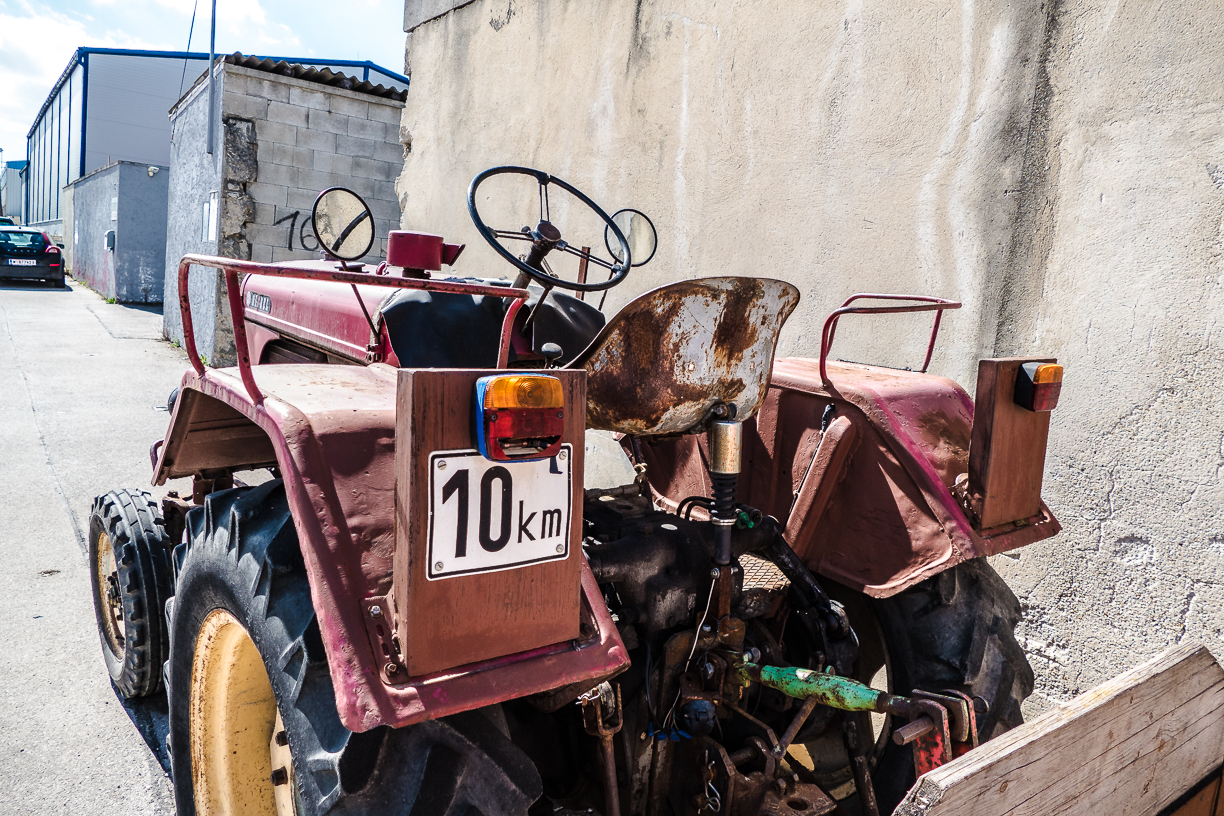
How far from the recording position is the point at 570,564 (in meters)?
1.25

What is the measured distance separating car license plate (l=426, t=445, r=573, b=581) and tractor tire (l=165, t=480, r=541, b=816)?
0.30 m

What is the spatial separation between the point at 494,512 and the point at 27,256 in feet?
67.2

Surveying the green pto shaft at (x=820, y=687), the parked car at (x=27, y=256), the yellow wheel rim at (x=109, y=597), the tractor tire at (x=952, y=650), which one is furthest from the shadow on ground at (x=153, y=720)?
the parked car at (x=27, y=256)

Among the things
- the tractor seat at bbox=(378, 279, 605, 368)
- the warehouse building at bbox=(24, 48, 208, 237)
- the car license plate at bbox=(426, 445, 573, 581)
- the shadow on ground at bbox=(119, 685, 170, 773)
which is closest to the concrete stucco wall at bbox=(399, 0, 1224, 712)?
the tractor seat at bbox=(378, 279, 605, 368)

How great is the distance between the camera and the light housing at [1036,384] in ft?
5.81

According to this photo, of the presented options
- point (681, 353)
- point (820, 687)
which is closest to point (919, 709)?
point (820, 687)

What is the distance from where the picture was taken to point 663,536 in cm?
175

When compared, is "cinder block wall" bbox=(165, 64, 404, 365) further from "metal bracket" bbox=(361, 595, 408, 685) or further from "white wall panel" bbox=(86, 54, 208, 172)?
"white wall panel" bbox=(86, 54, 208, 172)

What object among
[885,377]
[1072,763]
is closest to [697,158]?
[885,377]

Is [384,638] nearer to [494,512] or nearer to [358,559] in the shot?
[358,559]

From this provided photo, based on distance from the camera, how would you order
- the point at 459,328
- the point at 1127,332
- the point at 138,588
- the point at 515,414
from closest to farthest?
the point at 515,414
the point at 459,328
the point at 138,588
the point at 1127,332

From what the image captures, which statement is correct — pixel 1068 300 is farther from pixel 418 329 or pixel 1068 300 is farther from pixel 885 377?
pixel 418 329

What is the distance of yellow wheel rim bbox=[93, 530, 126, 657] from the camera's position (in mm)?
2678

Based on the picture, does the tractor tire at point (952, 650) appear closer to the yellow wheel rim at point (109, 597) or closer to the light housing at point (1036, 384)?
the light housing at point (1036, 384)
